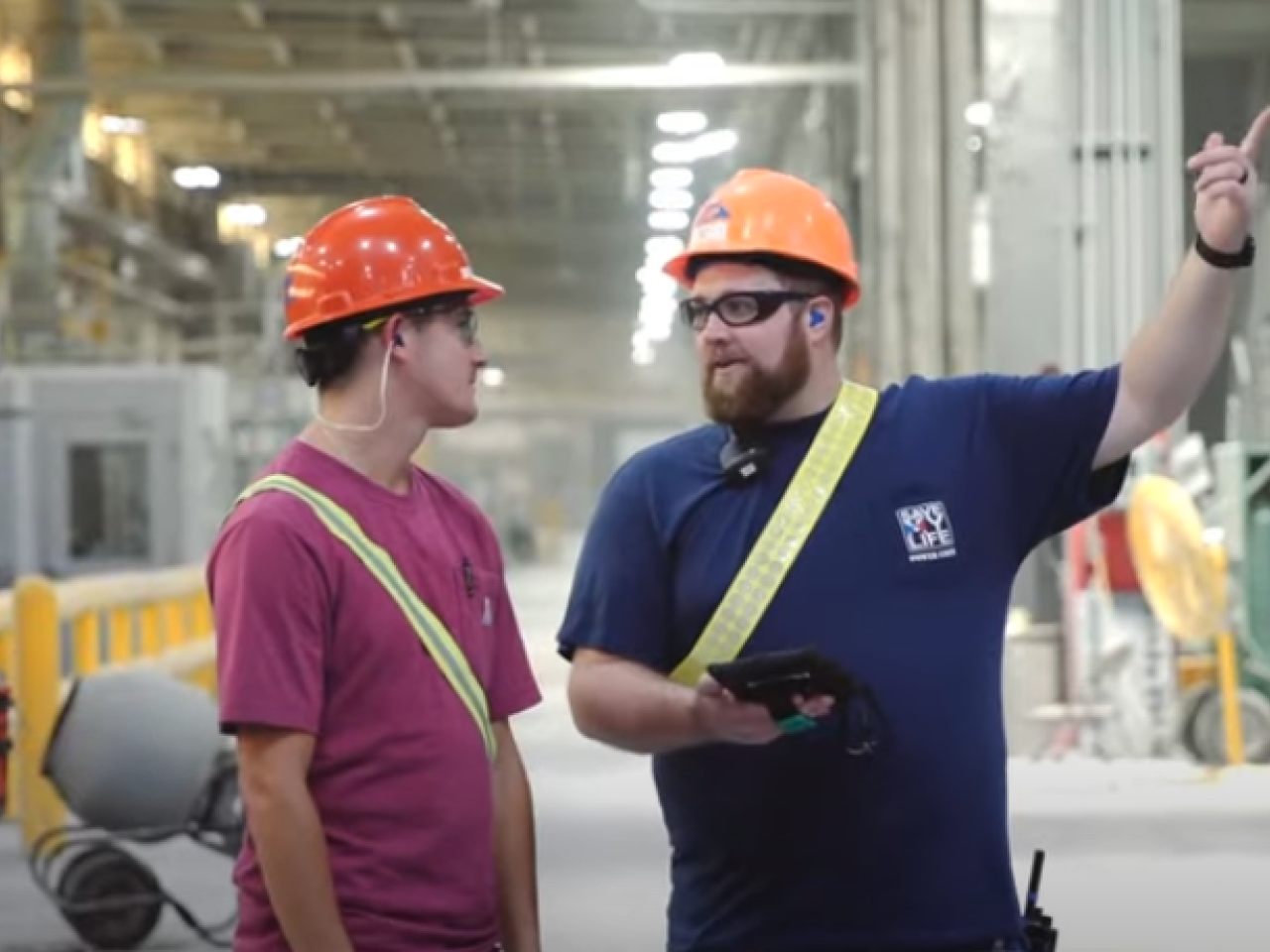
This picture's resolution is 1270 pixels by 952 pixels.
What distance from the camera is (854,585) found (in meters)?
2.39

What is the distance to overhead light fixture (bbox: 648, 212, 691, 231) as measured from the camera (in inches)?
833

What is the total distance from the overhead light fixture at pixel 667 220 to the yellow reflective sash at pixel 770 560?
57.3ft

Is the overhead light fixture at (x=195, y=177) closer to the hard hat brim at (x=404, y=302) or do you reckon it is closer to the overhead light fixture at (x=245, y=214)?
the overhead light fixture at (x=245, y=214)

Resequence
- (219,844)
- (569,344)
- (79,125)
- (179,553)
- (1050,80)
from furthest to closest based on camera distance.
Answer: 1. (569,344)
2. (79,125)
3. (179,553)
4. (1050,80)
5. (219,844)

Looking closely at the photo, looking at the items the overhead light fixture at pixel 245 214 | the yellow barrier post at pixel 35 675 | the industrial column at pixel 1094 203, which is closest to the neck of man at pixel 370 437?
the yellow barrier post at pixel 35 675

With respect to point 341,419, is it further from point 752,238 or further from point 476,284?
point 752,238

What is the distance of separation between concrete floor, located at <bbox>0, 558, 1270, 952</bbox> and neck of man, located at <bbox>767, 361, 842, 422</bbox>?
129 inches

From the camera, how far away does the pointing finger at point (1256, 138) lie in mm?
2416

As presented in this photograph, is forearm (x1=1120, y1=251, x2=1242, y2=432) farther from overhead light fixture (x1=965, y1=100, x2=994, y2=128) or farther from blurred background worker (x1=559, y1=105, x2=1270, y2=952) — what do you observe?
overhead light fixture (x1=965, y1=100, x2=994, y2=128)

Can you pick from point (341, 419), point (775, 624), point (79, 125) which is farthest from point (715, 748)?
point (79, 125)

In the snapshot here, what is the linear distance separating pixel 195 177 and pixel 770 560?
22741 mm

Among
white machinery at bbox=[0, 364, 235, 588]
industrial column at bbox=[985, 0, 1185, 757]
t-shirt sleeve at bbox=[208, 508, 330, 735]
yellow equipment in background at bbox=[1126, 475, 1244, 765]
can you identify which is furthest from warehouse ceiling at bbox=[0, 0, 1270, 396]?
t-shirt sleeve at bbox=[208, 508, 330, 735]

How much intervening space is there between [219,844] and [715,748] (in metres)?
3.96

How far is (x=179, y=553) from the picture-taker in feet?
50.6
